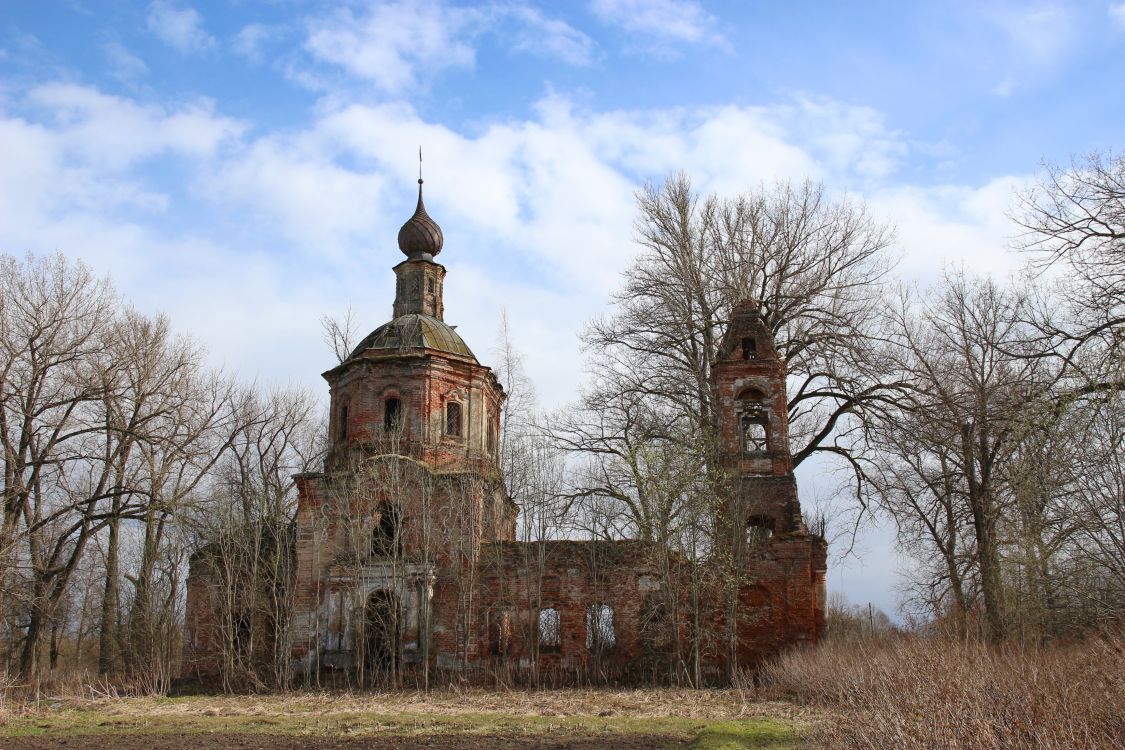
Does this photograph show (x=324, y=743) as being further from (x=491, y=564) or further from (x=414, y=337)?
(x=414, y=337)

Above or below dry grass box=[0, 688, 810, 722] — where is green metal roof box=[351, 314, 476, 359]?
above

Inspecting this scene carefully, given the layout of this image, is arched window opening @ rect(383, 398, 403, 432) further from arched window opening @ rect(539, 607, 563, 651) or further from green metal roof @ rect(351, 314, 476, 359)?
arched window opening @ rect(539, 607, 563, 651)

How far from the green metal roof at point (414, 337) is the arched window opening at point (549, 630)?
6.95 m

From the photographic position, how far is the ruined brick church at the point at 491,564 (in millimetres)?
20938

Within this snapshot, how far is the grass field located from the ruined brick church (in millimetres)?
2544

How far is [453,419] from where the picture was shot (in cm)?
2527

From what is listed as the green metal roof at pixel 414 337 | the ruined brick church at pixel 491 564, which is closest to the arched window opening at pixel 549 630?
the ruined brick church at pixel 491 564

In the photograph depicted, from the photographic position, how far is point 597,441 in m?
24.2

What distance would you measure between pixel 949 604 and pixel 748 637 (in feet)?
16.5

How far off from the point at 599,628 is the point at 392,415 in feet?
23.9

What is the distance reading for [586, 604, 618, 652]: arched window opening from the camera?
22188mm

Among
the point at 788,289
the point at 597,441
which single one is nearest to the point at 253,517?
the point at 597,441

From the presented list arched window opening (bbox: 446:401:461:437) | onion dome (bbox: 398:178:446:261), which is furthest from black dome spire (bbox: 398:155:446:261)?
arched window opening (bbox: 446:401:461:437)

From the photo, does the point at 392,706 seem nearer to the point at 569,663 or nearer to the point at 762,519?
the point at 569,663
